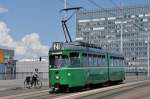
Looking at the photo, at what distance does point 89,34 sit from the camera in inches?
3580

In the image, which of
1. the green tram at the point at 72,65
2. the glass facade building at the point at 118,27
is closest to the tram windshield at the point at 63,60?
the green tram at the point at 72,65

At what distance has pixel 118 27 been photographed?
9406 cm

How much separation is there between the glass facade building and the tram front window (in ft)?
152

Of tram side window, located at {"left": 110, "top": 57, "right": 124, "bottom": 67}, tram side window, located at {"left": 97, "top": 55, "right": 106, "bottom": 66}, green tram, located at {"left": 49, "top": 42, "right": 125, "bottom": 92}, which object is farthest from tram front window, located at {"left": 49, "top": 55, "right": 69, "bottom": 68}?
tram side window, located at {"left": 110, "top": 57, "right": 124, "bottom": 67}

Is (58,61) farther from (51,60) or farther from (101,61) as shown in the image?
(101,61)

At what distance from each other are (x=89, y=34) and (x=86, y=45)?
5935 centimetres

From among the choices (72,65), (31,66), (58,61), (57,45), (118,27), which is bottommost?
(31,66)

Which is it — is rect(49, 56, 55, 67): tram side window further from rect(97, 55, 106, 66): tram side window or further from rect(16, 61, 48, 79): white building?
rect(16, 61, 48, 79): white building

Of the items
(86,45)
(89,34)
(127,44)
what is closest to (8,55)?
(89,34)

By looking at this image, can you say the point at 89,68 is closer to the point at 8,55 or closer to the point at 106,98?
the point at 106,98

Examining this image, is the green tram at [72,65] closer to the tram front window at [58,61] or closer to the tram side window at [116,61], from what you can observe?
the tram front window at [58,61]

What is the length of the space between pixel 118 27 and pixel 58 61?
216ft

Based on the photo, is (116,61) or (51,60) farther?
(116,61)

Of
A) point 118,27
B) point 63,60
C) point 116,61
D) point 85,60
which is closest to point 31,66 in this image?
point 116,61
